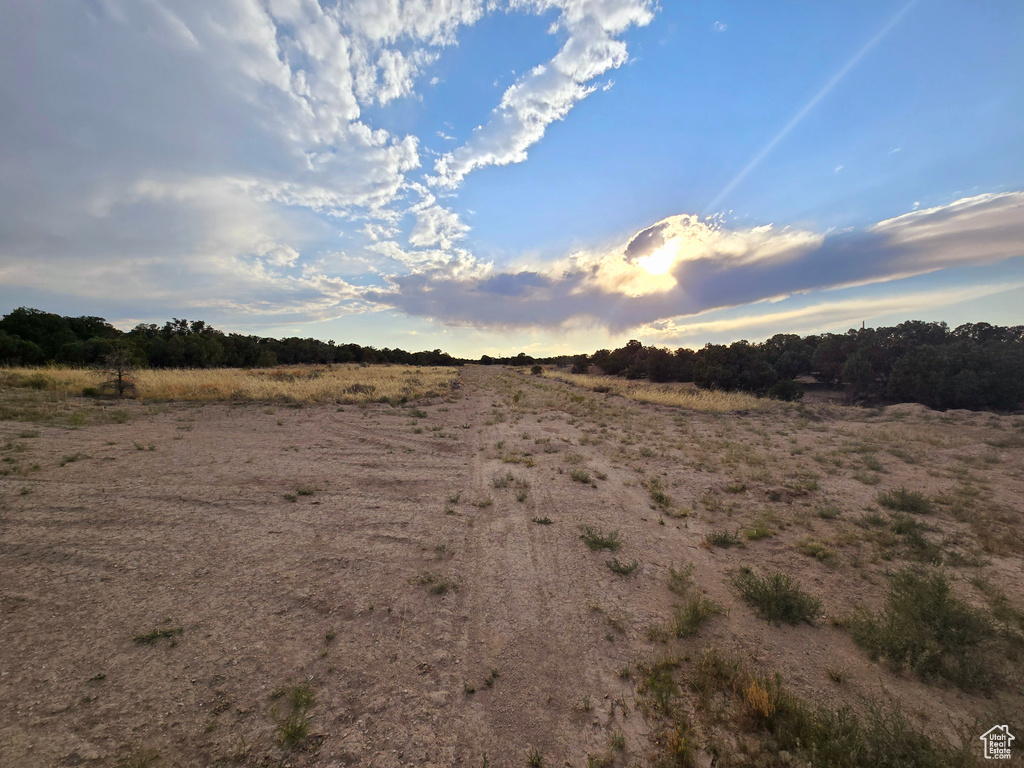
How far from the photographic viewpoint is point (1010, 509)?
7.94m

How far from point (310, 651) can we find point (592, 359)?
62547 mm

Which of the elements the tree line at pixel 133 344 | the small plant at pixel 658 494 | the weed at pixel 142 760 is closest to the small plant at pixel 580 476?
→ the small plant at pixel 658 494

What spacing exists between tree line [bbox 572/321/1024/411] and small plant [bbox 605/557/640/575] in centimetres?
3111

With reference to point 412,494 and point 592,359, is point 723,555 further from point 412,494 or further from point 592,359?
point 592,359

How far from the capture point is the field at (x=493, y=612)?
3.12 metres

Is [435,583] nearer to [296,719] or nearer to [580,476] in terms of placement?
[296,719]

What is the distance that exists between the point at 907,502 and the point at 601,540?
7.19m

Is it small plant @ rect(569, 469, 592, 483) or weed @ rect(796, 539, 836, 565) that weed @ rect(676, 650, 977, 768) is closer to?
weed @ rect(796, 539, 836, 565)

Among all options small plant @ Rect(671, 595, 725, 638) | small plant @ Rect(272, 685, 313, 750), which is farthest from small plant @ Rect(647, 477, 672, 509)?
small plant @ Rect(272, 685, 313, 750)

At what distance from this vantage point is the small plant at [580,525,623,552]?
6.55m

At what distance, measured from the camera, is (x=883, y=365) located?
29.0 meters

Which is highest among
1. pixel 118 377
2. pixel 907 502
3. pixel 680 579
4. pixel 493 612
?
pixel 118 377

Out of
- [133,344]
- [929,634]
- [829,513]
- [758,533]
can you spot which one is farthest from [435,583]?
[133,344]

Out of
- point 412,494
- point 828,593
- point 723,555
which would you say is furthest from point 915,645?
point 412,494
